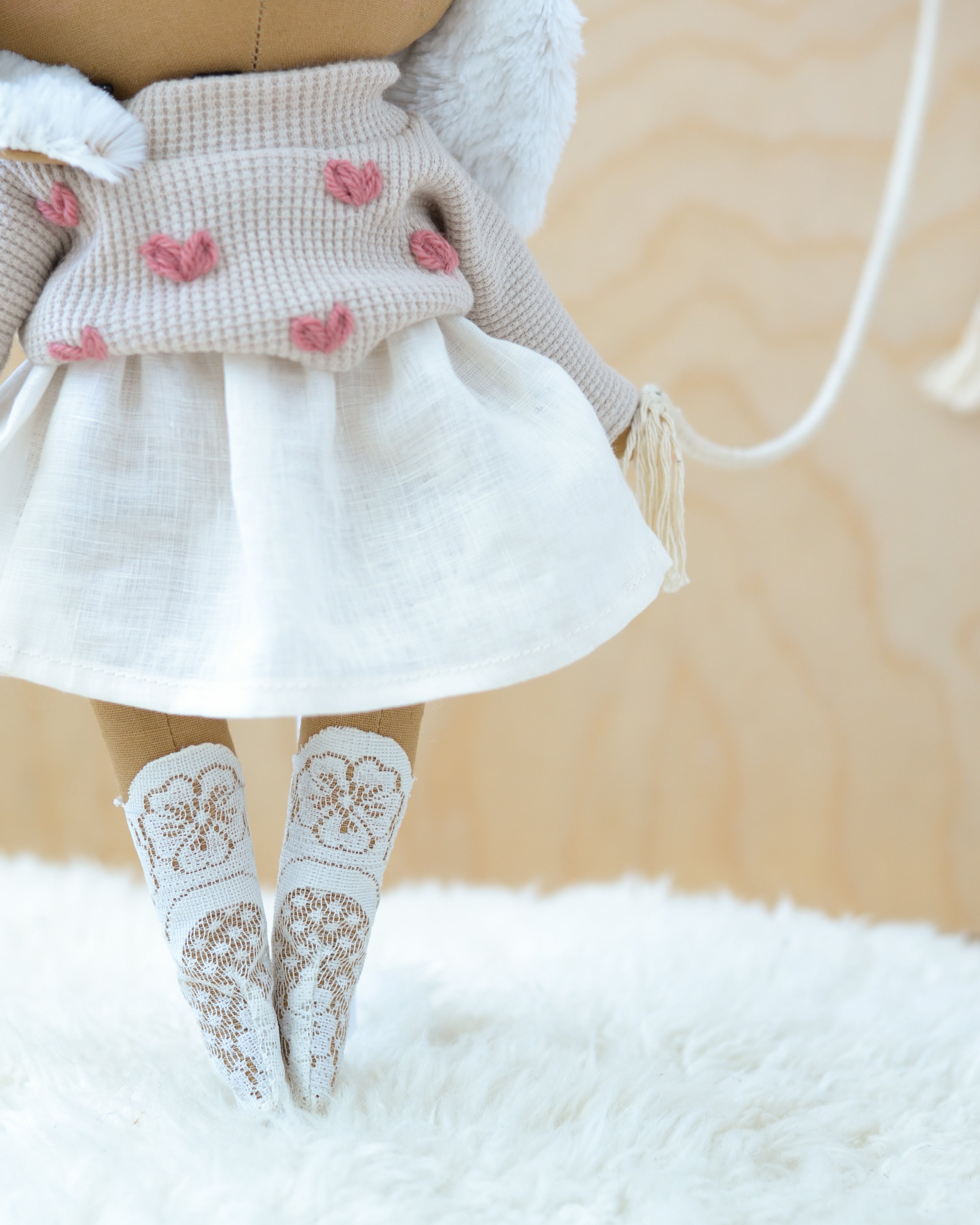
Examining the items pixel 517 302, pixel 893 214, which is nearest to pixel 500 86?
pixel 517 302

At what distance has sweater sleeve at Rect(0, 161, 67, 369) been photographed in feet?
1.93

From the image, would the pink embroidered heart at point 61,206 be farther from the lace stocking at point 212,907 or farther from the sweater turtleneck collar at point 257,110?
the lace stocking at point 212,907

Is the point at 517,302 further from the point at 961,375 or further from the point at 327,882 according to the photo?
the point at 961,375

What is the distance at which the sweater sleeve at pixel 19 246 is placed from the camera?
1.93 ft

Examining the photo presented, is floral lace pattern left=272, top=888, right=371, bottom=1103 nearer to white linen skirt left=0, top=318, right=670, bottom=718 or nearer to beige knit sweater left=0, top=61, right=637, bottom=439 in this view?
white linen skirt left=0, top=318, right=670, bottom=718

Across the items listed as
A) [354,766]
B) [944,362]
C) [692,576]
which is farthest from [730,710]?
[354,766]

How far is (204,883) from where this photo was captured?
0.63m

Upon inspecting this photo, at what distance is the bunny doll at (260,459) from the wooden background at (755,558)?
2.15ft

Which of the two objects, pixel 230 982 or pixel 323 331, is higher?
pixel 323 331

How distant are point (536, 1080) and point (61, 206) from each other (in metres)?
0.52

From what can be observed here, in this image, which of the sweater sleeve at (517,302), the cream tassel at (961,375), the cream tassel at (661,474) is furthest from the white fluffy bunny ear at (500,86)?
the cream tassel at (961,375)

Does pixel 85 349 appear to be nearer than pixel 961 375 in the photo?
Yes

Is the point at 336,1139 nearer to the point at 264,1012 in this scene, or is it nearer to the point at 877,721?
the point at 264,1012

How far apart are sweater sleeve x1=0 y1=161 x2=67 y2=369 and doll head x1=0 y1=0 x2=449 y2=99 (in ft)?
0.21
